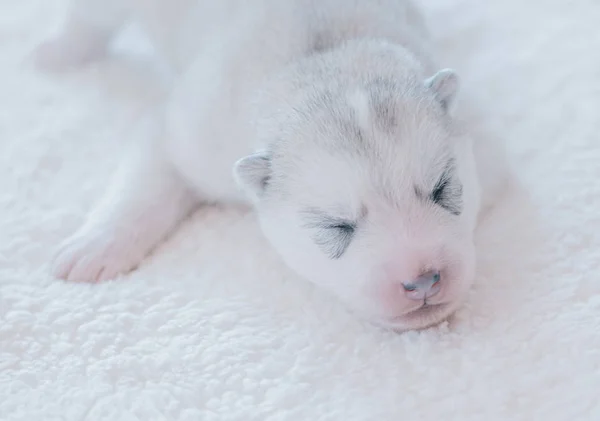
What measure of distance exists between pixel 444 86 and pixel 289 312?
2.05 feet

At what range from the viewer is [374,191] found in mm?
1692

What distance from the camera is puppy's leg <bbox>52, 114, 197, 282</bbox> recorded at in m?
2.07

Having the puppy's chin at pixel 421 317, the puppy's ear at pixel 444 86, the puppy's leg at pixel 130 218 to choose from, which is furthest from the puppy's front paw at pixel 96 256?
the puppy's ear at pixel 444 86

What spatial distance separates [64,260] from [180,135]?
0.46 metres

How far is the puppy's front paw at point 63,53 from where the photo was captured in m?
2.92

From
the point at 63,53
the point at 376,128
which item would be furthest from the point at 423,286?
the point at 63,53

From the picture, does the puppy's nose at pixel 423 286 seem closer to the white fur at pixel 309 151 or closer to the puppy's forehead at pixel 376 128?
the white fur at pixel 309 151

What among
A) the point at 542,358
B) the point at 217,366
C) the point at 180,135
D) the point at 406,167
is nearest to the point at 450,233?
the point at 406,167

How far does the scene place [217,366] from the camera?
174 centimetres

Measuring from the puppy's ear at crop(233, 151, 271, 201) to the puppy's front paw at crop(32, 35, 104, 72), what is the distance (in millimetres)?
1294

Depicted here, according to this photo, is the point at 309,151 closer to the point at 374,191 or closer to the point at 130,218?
the point at 374,191

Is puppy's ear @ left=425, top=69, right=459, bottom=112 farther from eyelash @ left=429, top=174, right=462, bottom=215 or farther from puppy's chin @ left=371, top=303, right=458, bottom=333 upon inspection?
puppy's chin @ left=371, top=303, right=458, bottom=333

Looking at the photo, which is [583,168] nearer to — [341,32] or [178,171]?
[341,32]

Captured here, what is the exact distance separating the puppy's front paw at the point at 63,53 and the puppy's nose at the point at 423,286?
1772mm
